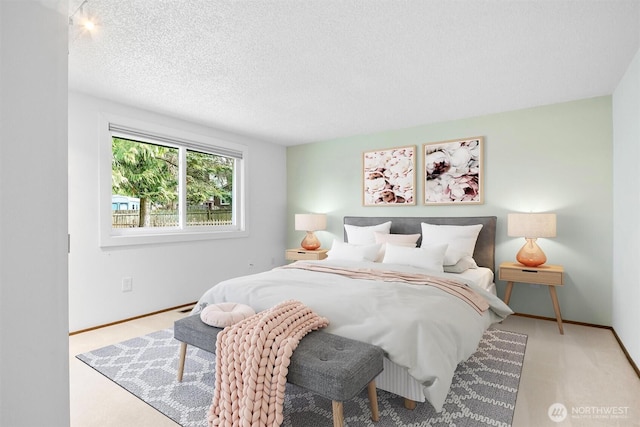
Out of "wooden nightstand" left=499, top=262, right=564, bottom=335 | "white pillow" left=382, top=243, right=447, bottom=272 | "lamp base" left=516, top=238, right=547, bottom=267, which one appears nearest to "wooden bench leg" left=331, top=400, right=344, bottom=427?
"white pillow" left=382, top=243, right=447, bottom=272

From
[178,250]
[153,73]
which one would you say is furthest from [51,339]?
[178,250]

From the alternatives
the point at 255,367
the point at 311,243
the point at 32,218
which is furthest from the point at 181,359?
the point at 311,243

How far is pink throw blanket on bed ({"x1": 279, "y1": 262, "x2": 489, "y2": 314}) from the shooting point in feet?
8.02

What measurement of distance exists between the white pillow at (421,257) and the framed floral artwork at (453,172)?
0.96 m

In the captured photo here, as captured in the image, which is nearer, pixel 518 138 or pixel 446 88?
pixel 446 88

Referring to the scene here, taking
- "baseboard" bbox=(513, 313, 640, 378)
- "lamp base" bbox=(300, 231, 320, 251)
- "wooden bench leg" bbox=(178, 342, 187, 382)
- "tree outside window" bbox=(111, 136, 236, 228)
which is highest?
"tree outside window" bbox=(111, 136, 236, 228)

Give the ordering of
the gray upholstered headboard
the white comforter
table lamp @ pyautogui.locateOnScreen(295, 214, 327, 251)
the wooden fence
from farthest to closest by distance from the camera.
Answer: table lamp @ pyautogui.locateOnScreen(295, 214, 327, 251) < the gray upholstered headboard < the wooden fence < the white comforter

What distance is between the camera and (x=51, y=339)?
59 centimetres

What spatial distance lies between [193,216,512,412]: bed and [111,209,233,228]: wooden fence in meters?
1.57

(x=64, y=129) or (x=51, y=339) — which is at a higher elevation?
(x=64, y=129)

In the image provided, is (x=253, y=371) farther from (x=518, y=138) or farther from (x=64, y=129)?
(x=518, y=138)

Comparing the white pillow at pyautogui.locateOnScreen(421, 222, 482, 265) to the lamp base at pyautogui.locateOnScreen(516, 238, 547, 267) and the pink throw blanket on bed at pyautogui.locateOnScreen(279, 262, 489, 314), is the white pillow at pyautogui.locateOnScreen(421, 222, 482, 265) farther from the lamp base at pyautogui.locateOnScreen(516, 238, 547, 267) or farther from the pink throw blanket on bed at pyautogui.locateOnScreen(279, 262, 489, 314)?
the pink throw blanket on bed at pyautogui.locateOnScreen(279, 262, 489, 314)

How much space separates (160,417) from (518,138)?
402 centimetres

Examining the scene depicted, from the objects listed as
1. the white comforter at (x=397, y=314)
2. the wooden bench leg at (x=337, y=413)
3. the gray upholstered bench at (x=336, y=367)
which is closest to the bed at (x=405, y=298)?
the white comforter at (x=397, y=314)
